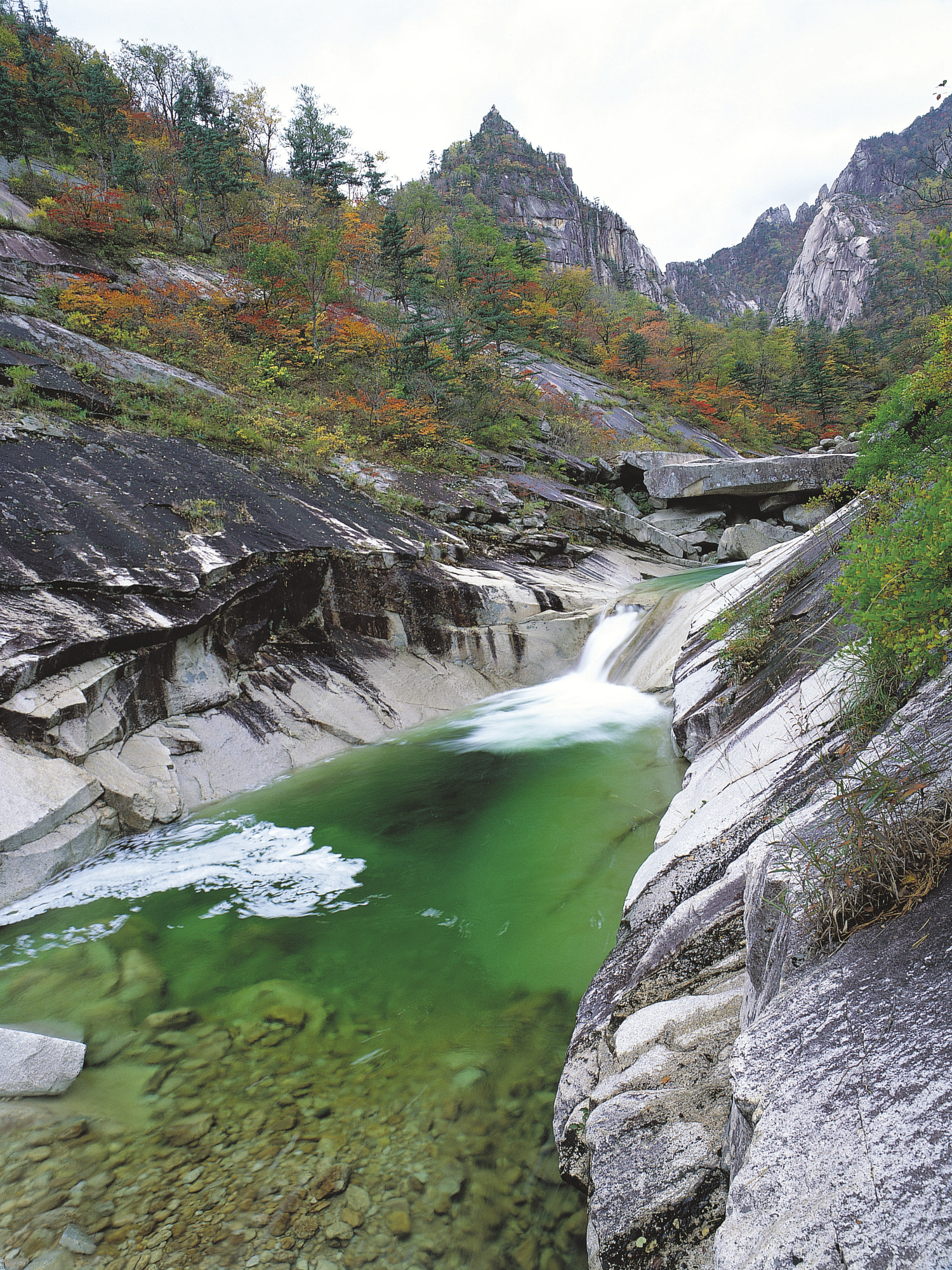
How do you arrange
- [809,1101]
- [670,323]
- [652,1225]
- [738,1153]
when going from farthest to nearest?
[670,323] → [652,1225] → [738,1153] → [809,1101]

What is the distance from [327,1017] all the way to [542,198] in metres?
103

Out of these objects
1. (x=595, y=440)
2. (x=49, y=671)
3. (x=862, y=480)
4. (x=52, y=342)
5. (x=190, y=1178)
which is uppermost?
(x=52, y=342)

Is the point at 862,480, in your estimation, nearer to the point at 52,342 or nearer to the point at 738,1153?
the point at 738,1153

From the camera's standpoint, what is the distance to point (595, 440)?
2753 cm

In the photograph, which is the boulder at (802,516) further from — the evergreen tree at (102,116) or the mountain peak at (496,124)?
the mountain peak at (496,124)

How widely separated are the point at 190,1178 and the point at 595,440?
2823 centimetres

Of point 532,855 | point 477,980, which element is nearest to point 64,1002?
point 477,980

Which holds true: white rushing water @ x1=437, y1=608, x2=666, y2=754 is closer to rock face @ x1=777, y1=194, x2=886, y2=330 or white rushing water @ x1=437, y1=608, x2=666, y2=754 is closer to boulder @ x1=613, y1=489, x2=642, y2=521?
boulder @ x1=613, y1=489, x2=642, y2=521

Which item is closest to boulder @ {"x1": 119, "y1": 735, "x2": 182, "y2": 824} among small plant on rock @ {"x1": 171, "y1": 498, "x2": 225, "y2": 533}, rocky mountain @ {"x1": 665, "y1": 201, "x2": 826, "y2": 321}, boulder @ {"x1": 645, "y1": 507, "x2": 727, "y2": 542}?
small plant on rock @ {"x1": 171, "y1": 498, "x2": 225, "y2": 533}

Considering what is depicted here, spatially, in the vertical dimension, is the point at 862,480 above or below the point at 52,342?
below

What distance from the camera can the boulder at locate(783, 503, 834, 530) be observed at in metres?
24.4

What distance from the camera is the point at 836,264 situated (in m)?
91.1

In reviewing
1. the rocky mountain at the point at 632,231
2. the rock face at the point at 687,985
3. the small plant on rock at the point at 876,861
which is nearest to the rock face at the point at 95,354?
the rock face at the point at 687,985

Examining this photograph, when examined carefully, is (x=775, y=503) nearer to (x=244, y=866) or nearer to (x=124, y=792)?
(x=244, y=866)
